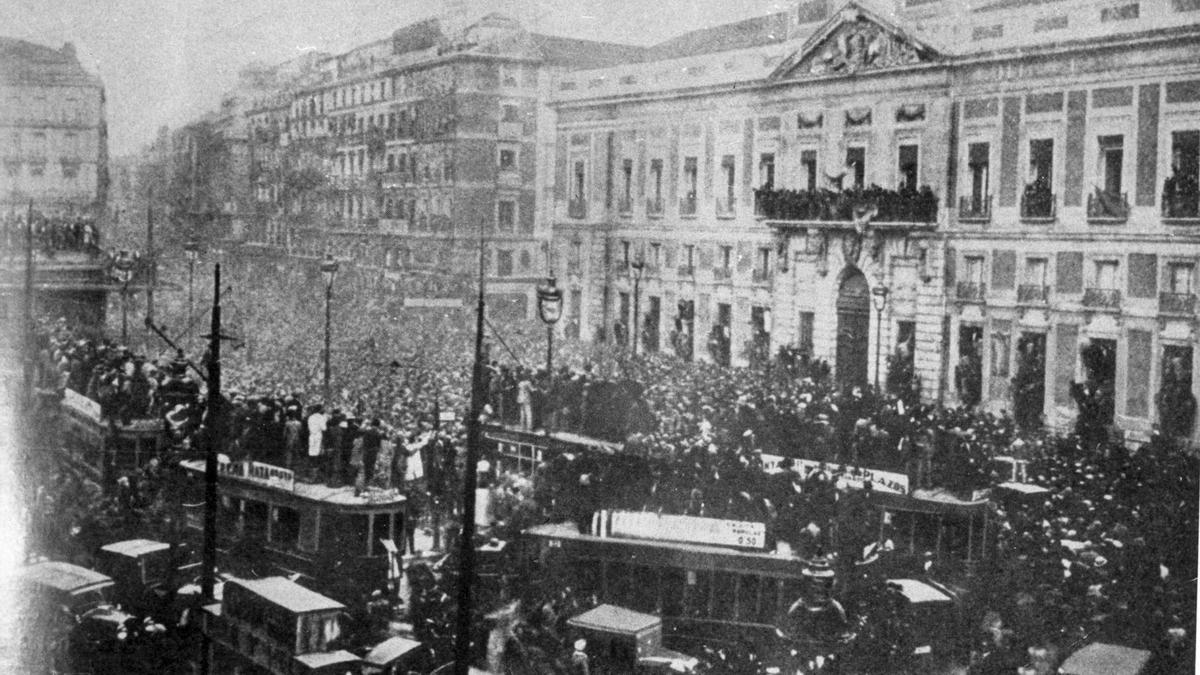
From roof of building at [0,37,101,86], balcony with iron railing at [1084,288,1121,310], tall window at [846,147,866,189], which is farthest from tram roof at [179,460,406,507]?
balcony with iron railing at [1084,288,1121,310]

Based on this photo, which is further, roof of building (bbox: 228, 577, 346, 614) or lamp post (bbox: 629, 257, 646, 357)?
lamp post (bbox: 629, 257, 646, 357)

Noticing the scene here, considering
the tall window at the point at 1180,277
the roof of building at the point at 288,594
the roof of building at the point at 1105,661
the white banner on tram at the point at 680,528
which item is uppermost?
the tall window at the point at 1180,277

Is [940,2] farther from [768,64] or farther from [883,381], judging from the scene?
[883,381]

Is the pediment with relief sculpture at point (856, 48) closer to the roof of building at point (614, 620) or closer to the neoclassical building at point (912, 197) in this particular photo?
the neoclassical building at point (912, 197)

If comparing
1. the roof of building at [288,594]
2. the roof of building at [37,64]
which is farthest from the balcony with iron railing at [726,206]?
the roof of building at [37,64]

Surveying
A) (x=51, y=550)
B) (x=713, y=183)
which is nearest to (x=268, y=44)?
(x=713, y=183)

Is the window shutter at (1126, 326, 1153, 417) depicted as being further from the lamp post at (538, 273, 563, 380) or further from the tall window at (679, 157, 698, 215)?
the lamp post at (538, 273, 563, 380)
